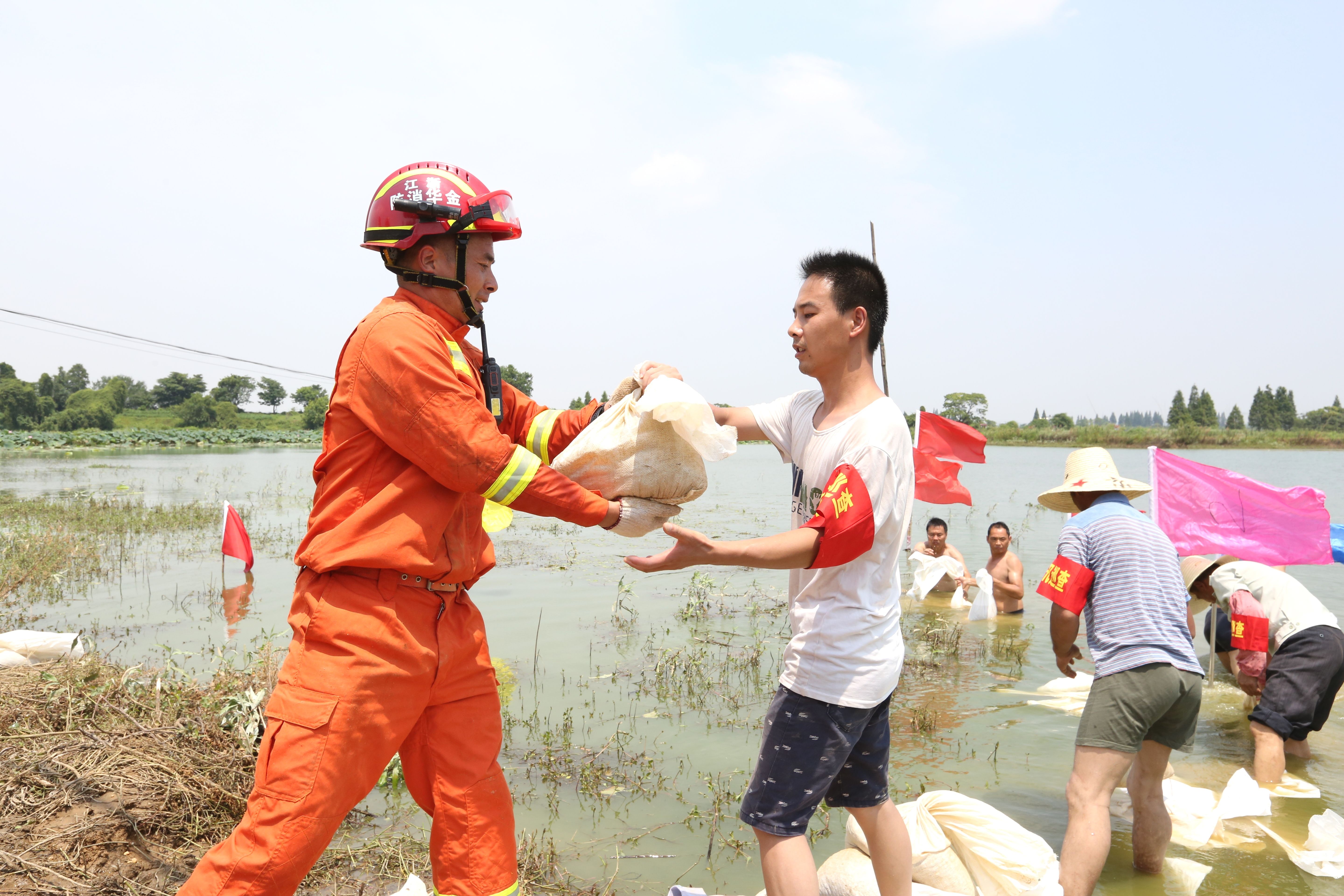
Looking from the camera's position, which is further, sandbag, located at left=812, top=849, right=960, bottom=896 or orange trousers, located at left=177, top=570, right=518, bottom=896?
sandbag, located at left=812, top=849, right=960, bottom=896

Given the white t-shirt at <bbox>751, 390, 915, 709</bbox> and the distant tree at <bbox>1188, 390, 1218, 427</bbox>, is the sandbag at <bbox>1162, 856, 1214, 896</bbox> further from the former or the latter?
the distant tree at <bbox>1188, 390, 1218, 427</bbox>

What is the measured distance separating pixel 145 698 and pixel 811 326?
3.89 meters

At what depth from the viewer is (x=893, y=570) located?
2531 mm

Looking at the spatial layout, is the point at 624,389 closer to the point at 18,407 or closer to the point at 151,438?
the point at 151,438

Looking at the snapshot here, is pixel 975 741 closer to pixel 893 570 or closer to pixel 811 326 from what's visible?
pixel 893 570

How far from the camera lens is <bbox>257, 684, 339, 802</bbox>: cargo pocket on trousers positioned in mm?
1965

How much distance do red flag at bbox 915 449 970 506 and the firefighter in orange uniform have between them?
7.57 m

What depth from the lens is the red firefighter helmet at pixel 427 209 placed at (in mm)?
2391

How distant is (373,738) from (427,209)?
4.81ft

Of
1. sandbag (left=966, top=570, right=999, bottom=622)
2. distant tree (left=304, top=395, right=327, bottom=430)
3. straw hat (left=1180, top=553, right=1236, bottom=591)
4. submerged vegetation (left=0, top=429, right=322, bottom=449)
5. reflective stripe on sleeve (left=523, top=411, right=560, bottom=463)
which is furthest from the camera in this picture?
distant tree (left=304, top=395, right=327, bottom=430)

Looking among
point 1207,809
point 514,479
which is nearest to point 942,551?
point 1207,809

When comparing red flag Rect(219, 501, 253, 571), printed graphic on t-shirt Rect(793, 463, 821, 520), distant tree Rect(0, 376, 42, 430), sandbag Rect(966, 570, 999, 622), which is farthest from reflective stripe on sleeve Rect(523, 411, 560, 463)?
distant tree Rect(0, 376, 42, 430)

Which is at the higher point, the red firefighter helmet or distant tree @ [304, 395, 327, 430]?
distant tree @ [304, 395, 327, 430]

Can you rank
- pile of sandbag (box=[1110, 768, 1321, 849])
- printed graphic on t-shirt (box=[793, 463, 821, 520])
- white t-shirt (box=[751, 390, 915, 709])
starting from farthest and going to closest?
pile of sandbag (box=[1110, 768, 1321, 849]), printed graphic on t-shirt (box=[793, 463, 821, 520]), white t-shirt (box=[751, 390, 915, 709])
